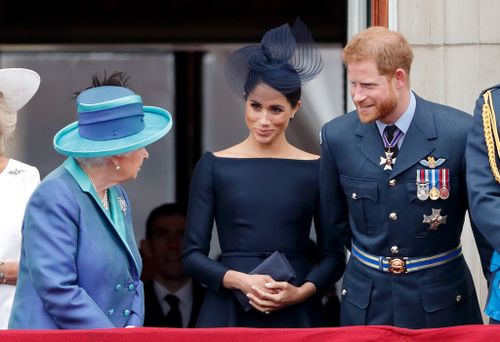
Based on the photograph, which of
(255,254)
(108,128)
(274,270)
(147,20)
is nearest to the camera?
(108,128)

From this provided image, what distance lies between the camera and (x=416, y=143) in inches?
175

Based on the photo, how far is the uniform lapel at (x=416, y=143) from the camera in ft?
14.5

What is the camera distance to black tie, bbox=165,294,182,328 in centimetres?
642

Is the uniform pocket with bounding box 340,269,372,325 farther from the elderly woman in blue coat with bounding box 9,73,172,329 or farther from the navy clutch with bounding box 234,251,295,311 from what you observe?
the elderly woman in blue coat with bounding box 9,73,172,329

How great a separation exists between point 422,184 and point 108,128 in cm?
109

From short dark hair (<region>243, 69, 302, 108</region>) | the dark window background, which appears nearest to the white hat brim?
short dark hair (<region>243, 69, 302, 108</region>)

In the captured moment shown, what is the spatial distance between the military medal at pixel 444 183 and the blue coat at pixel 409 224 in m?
0.02

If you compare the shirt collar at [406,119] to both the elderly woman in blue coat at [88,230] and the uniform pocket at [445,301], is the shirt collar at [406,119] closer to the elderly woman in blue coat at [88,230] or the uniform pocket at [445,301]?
the uniform pocket at [445,301]

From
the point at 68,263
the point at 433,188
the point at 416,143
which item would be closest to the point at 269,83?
the point at 416,143

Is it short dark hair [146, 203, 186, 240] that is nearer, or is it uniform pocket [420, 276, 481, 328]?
uniform pocket [420, 276, 481, 328]

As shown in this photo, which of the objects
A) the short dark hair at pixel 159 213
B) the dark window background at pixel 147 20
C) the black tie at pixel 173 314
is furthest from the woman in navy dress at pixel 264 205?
the dark window background at pixel 147 20

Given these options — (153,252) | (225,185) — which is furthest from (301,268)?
(153,252)

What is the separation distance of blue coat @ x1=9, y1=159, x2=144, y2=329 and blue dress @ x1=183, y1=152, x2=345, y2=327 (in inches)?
32.1

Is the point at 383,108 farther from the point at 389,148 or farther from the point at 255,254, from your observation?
the point at 255,254
